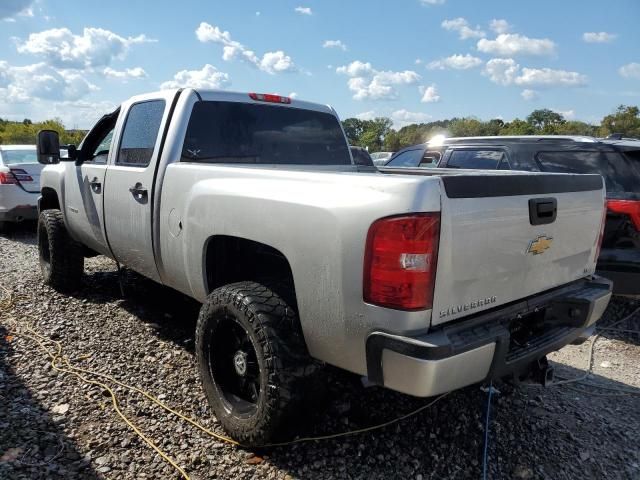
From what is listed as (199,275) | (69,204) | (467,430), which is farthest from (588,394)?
(69,204)

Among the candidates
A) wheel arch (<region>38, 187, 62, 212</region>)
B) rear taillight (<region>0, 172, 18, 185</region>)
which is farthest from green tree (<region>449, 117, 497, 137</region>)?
wheel arch (<region>38, 187, 62, 212</region>)

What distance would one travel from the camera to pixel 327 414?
9.76ft

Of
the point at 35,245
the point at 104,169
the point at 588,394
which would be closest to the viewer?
the point at 588,394

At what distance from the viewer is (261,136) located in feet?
12.3

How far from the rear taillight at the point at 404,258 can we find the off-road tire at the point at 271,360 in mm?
589

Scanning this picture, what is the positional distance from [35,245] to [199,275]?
6.36 m

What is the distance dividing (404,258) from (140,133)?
2656 mm

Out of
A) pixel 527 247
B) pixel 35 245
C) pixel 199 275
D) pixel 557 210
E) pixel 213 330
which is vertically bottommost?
pixel 35 245

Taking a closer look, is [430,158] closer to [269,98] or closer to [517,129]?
[269,98]

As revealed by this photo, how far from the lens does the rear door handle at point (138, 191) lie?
3.41 m

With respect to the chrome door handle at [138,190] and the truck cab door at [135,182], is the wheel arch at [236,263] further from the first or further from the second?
the chrome door handle at [138,190]

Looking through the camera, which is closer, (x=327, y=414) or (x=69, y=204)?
(x=327, y=414)

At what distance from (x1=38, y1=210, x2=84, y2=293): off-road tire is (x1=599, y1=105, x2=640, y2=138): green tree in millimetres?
58397

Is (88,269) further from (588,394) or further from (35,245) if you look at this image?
(588,394)
